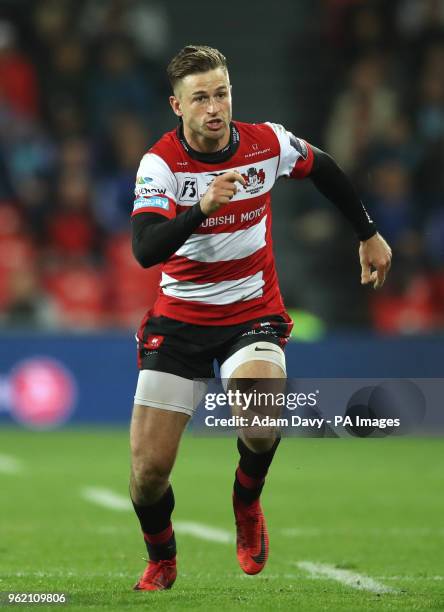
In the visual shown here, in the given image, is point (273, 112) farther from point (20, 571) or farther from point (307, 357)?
point (20, 571)

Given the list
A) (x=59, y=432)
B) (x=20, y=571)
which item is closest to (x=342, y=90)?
(x=59, y=432)

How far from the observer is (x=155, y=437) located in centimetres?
595

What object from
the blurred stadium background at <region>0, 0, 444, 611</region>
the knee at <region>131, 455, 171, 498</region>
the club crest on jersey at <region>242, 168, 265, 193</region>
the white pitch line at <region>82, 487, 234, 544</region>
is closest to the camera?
the knee at <region>131, 455, 171, 498</region>

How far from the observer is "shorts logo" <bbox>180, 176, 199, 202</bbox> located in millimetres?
5938

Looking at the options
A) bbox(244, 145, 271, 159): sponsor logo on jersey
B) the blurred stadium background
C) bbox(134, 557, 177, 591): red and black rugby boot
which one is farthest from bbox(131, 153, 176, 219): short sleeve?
the blurred stadium background

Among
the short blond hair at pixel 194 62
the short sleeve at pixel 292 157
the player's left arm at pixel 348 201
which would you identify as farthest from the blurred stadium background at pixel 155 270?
the short blond hair at pixel 194 62

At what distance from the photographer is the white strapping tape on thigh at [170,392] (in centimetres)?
598

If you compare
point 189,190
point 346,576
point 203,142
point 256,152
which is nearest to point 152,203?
point 189,190

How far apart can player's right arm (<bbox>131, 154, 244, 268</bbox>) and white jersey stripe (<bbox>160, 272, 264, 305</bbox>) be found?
0.44m

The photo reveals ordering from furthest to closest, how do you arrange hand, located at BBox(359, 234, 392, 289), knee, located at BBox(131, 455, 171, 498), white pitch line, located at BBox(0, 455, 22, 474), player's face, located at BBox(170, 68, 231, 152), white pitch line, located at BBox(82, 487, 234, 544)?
1. white pitch line, located at BBox(0, 455, 22, 474)
2. white pitch line, located at BBox(82, 487, 234, 544)
3. hand, located at BBox(359, 234, 392, 289)
4. knee, located at BBox(131, 455, 171, 498)
5. player's face, located at BBox(170, 68, 231, 152)

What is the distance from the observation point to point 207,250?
239 inches

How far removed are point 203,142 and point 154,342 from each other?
2.89ft

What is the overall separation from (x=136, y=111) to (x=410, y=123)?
3.24 metres

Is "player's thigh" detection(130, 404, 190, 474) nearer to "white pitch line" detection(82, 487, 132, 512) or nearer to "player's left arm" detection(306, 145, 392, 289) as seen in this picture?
"player's left arm" detection(306, 145, 392, 289)
